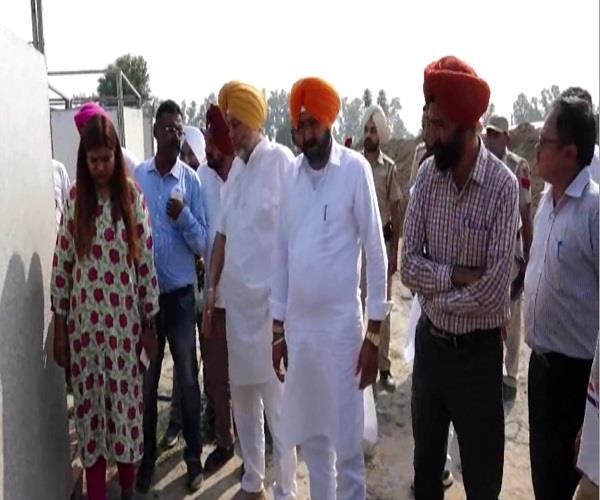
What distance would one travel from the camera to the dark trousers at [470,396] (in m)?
2.49

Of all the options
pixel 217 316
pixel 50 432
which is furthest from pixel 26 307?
pixel 217 316

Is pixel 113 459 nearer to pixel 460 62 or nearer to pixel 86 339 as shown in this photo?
pixel 86 339

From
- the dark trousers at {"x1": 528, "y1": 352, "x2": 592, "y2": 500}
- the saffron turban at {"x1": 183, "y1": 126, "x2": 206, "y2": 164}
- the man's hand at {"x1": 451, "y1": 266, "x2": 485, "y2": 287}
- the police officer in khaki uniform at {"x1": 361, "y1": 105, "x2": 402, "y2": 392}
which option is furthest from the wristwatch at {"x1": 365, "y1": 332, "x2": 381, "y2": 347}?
the saffron turban at {"x1": 183, "y1": 126, "x2": 206, "y2": 164}

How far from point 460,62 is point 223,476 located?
2.72 meters

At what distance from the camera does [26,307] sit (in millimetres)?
2896

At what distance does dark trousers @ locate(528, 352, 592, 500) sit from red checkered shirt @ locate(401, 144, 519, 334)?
13.7 inches

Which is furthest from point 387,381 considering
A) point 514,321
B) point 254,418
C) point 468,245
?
point 468,245

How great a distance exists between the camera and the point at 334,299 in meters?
2.91

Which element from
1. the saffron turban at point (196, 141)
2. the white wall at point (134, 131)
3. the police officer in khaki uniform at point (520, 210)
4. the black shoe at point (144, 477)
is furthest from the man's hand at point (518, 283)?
the white wall at point (134, 131)

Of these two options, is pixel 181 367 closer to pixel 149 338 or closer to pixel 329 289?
pixel 149 338

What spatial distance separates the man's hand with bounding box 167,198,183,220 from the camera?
3.63 meters

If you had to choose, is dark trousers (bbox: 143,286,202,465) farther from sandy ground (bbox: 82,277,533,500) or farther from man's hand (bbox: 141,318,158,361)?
man's hand (bbox: 141,318,158,361)

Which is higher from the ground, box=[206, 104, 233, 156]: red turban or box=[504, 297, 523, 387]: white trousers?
box=[206, 104, 233, 156]: red turban

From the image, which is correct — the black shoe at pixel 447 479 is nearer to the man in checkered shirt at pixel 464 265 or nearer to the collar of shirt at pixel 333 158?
the man in checkered shirt at pixel 464 265
